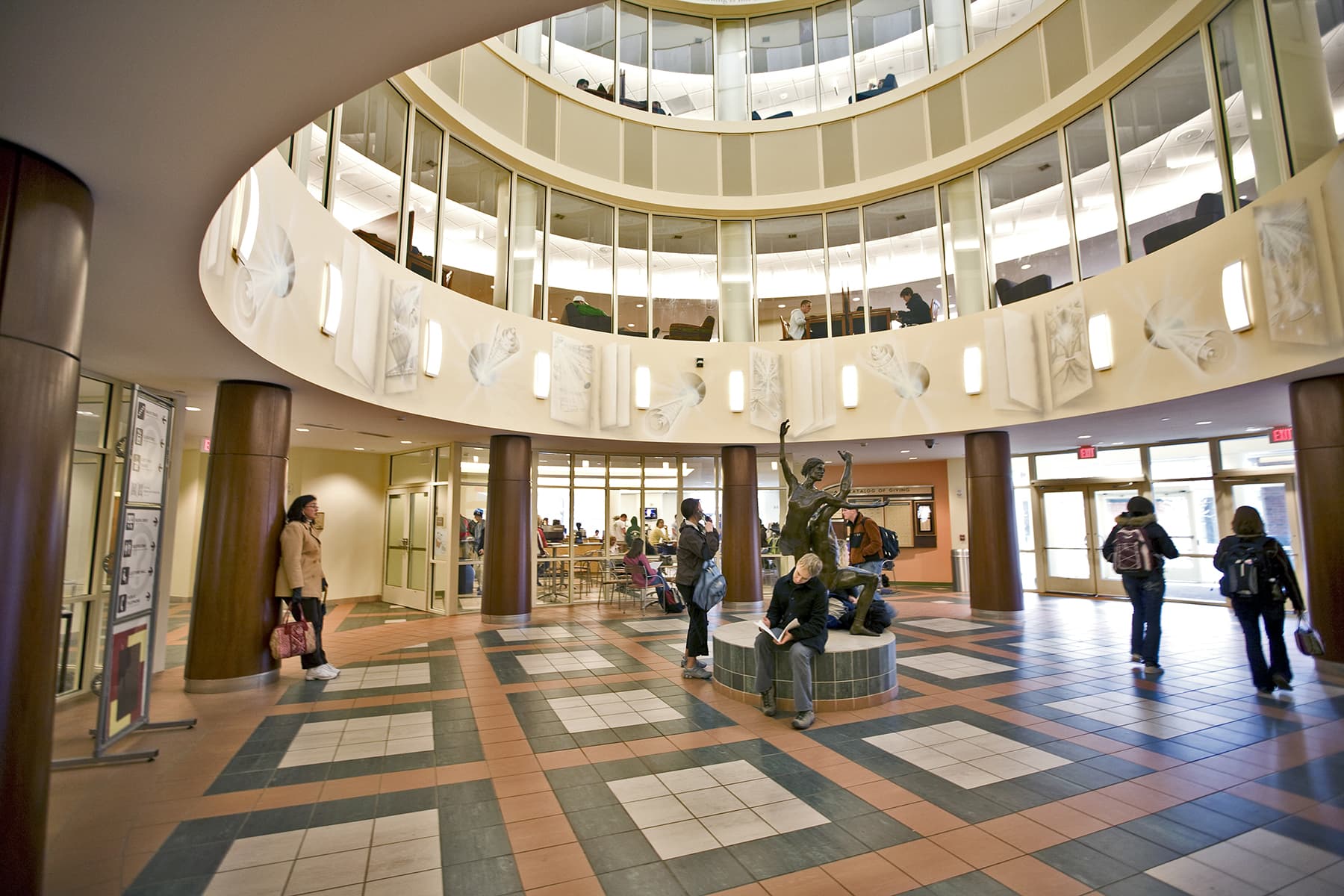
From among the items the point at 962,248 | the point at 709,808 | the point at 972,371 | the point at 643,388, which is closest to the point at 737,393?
the point at 643,388

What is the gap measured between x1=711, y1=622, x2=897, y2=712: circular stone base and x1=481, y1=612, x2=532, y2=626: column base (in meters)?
5.22

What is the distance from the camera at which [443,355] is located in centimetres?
920

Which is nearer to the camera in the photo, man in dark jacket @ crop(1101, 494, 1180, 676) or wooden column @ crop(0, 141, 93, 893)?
wooden column @ crop(0, 141, 93, 893)

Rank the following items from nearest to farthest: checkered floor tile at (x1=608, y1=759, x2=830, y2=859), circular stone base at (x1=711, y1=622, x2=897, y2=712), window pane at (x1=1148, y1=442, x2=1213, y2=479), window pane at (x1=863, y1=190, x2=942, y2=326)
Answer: checkered floor tile at (x1=608, y1=759, x2=830, y2=859)
circular stone base at (x1=711, y1=622, x2=897, y2=712)
window pane at (x1=863, y1=190, x2=942, y2=326)
window pane at (x1=1148, y1=442, x2=1213, y2=479)

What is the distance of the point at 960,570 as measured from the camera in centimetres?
1477

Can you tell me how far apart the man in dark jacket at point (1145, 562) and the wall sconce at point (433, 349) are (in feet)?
27.5

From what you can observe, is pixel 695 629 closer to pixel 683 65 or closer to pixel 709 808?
pixel 709 808

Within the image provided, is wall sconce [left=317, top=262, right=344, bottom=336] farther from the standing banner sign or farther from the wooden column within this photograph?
the wooden column

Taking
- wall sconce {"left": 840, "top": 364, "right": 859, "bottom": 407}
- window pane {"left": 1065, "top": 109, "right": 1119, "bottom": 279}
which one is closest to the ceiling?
window pane {"left": 1065, "top": 109, "right": 1119, "bottom": 279}

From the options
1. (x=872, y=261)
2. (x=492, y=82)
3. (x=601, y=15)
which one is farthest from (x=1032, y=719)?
(x=601, y=15)

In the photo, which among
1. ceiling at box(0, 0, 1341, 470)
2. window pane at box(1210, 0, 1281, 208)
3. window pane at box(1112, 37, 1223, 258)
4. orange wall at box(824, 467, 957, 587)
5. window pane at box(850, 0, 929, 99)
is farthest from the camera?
orange wall at box(824, 467, 957, 587)

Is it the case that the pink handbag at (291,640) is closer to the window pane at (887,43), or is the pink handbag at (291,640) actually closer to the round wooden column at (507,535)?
the round wooden column at (507,535)

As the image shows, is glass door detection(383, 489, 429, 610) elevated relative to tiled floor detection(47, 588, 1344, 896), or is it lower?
elevated

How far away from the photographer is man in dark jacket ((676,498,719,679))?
6570 mm
